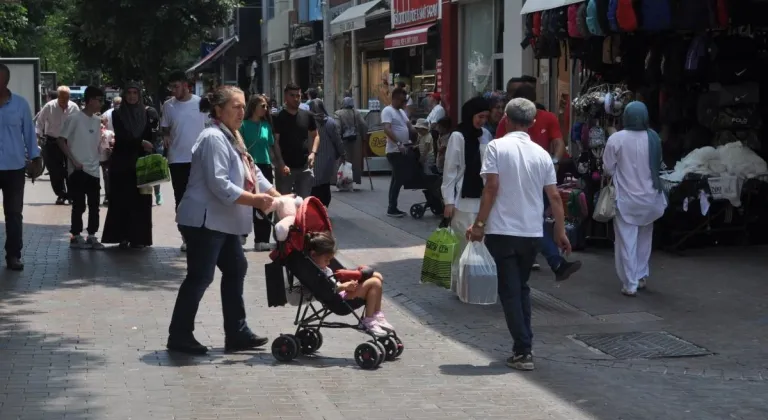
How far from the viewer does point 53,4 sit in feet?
123

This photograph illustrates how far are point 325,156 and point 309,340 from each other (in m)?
7.01

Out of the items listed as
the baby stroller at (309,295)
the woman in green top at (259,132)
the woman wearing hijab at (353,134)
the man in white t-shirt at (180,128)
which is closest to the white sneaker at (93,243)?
the man in white t-shirt at (180,128)

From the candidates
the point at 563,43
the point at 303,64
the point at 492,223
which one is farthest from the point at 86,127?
the point at 303,64

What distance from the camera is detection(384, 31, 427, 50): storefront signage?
77.5 ft

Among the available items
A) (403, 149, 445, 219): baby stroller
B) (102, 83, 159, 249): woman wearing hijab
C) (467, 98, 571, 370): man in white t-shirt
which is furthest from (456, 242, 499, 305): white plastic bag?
(403, 149, 445, 219): baby stroller

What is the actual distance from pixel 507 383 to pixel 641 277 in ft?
11.3

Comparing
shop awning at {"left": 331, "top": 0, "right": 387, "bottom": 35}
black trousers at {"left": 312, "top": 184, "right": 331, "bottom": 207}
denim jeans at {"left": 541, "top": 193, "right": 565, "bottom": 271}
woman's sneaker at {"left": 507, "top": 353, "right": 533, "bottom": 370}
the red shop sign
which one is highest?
shop awning at {"left": 331, "top": 0, "right": 387, "bottom": 35}

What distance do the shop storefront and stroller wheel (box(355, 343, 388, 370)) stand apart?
572 inches

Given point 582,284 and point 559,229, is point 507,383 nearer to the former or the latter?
point 559,229

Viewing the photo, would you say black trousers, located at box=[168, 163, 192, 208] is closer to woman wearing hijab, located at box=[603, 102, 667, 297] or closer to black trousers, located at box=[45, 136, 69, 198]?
woman wearing hijab, located at box=[603, 102, 667, 297]

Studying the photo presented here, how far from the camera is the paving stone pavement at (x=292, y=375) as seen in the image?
261 inches

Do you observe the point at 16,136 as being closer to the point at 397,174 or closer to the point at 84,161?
the point at 84,161

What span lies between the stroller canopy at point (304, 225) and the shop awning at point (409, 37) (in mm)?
15925

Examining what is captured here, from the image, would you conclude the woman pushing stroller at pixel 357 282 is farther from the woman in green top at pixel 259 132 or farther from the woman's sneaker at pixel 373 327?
the woman in green top at pixel 259 132
